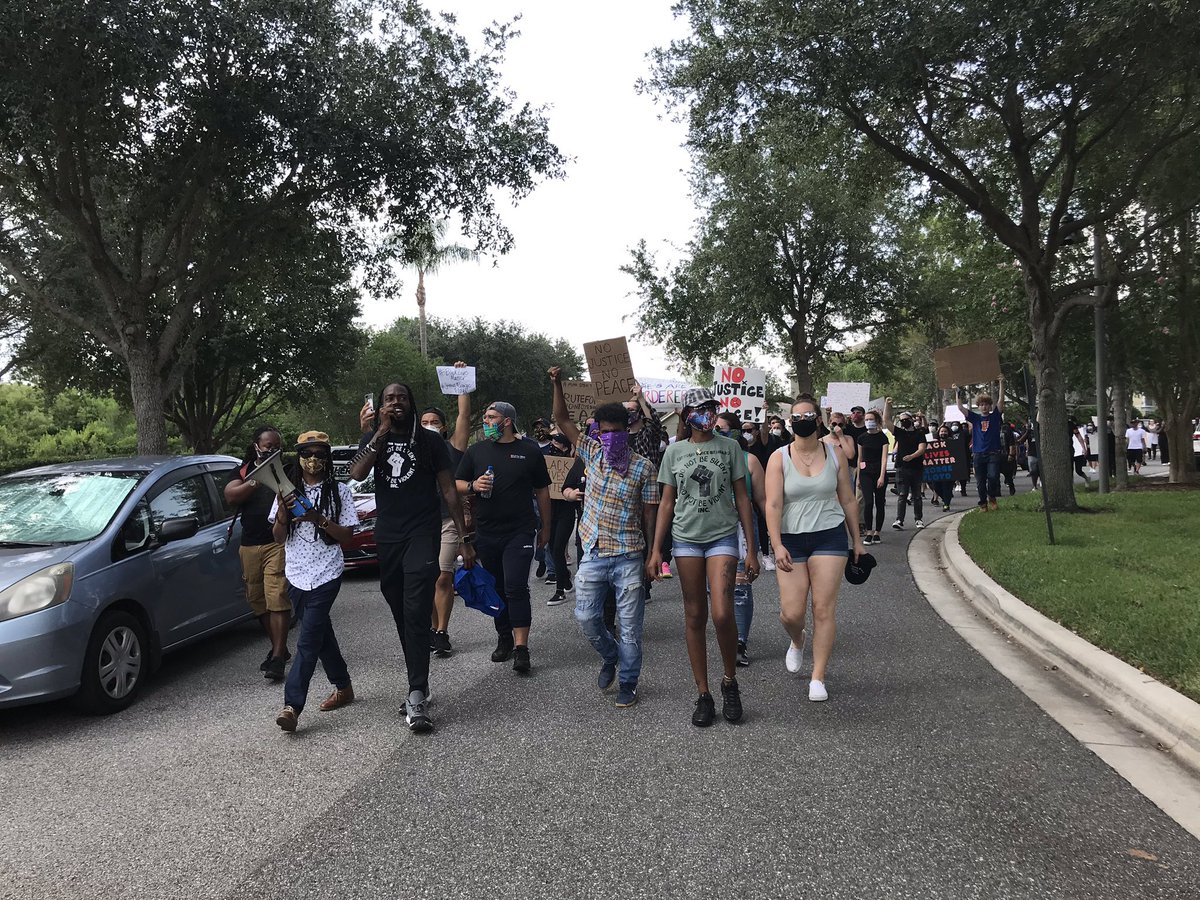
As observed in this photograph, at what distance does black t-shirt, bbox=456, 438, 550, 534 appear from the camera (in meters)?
6.39

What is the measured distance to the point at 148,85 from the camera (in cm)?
1134

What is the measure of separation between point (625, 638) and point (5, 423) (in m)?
43.0

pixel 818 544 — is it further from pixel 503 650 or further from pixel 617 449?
pixel 503 650

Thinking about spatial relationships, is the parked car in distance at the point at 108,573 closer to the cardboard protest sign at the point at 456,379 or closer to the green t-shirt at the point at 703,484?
the cardboard protest sign at the point at 456,379

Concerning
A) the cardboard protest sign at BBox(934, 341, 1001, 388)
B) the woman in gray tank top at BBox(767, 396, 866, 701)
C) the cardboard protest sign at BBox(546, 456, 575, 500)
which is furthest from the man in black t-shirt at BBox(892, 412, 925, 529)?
the woman in gray tank top at BBox(767, 396, 866, 701)

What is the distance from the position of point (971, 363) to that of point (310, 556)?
9537 mm

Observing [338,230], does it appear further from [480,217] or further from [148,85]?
[148,85]

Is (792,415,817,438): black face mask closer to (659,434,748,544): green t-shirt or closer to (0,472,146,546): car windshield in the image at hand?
(659,434,748,544): green t-shirt

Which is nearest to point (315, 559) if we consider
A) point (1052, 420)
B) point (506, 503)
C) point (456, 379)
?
point (506, 503)

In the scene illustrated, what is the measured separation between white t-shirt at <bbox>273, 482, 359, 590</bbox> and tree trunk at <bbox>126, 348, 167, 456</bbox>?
1013 centimetres

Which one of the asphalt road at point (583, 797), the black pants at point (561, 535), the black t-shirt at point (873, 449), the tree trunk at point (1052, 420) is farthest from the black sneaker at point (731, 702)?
the tree trunk at point (1052, 420)

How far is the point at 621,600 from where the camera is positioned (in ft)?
17.5

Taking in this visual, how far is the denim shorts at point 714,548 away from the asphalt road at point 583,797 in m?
0.94

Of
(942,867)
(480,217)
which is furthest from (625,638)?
(480,217)
